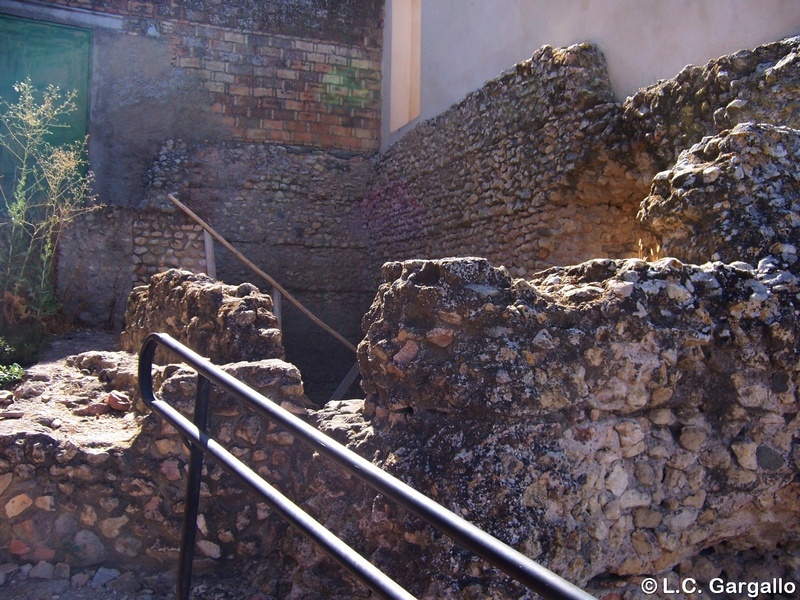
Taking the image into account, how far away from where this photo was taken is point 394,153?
367 inches

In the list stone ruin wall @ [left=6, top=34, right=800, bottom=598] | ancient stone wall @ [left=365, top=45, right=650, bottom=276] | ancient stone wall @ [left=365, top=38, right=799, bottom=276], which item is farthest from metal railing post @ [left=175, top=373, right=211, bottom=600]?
ancient stone wall @ [left=365, top=45, right=650, bottom=276]

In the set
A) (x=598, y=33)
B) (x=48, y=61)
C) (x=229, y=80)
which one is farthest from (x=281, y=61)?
(x=598, y=33)

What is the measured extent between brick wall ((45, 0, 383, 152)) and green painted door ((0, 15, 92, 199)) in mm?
635

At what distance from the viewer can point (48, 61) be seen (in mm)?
9453

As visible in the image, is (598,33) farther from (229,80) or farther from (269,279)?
(229,80)

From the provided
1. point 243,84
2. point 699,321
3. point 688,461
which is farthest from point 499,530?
point 243,84

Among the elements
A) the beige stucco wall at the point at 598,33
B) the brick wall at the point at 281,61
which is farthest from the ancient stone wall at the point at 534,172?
the brick wall at the point at 281,61

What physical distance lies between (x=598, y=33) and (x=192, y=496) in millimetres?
5426

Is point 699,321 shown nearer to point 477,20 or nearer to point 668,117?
point 668,117

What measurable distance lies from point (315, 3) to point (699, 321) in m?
9.45

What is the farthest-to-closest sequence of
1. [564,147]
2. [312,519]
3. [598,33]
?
1. [564,147]
2. [598,33]
3. [312,519]

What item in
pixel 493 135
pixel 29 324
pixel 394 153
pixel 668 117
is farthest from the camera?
pixel 394 153

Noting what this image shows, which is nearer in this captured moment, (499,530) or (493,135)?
(499,530)

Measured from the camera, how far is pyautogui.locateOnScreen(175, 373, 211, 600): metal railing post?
1.79m
